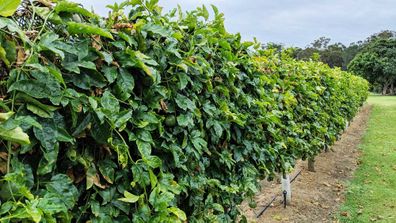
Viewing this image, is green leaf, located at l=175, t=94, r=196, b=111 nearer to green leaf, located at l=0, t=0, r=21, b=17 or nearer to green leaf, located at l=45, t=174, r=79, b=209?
green leaf, located at l=45, t=174, r=79, b=209

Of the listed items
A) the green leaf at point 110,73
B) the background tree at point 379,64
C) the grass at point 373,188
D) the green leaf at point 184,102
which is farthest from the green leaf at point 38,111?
the background tree at point 379,64

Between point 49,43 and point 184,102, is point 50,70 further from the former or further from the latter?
point 184,102

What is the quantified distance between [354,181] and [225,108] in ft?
18.6

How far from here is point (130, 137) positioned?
5.41 feet

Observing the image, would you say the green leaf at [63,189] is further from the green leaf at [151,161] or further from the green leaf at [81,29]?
the green leaf at [81,29]

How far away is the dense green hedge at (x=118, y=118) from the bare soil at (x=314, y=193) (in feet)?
5.41

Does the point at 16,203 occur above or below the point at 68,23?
below

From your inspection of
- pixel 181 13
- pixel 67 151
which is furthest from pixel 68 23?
pixel 181 13

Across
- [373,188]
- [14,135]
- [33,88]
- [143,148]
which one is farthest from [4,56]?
[373,188]

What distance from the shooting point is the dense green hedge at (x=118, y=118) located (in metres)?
1.25

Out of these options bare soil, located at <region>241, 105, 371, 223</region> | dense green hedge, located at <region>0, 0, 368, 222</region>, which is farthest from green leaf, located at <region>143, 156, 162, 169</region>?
bare soil, located at <region>241, 105, 371, 223</region>

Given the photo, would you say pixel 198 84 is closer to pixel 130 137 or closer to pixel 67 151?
pixel 130 137

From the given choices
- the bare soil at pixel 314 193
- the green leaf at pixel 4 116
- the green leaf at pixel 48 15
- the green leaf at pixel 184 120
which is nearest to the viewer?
the green leaf at pixel 4 116

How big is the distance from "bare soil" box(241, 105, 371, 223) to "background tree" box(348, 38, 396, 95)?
34148mm
